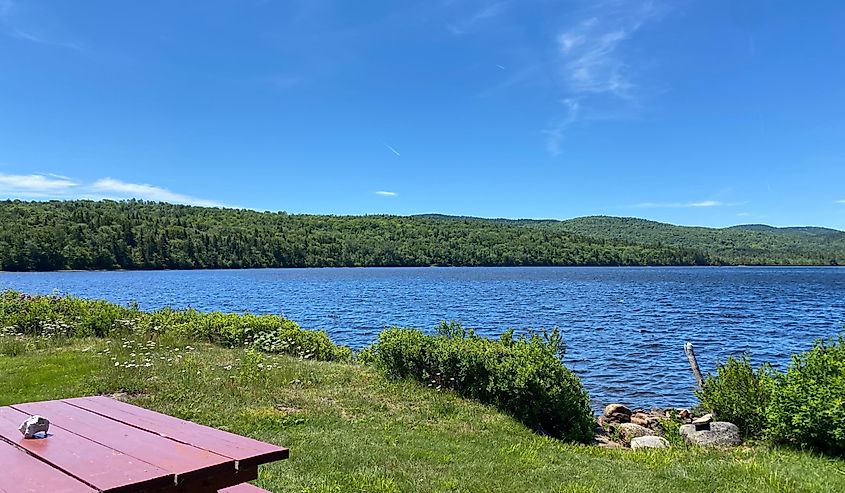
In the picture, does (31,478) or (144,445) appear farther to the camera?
(144,445)

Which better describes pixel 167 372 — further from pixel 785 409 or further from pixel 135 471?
pixel 785 409

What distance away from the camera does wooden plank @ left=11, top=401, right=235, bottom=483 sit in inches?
124

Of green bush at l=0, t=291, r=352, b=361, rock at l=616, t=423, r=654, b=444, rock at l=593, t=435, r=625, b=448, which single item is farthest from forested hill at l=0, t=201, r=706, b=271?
rock at l=593, t=435, r=625, b=448

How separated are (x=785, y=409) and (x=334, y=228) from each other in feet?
531

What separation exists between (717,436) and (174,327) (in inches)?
531

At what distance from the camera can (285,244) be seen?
142 m

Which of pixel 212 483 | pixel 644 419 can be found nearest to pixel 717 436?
pixel 644 419

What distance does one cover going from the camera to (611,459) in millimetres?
8109

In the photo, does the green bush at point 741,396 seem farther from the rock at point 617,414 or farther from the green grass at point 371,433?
the rock at point 617,414

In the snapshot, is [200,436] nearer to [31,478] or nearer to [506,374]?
[31,478]

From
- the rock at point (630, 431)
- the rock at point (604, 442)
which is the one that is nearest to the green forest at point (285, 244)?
the rock at point (630, 431)

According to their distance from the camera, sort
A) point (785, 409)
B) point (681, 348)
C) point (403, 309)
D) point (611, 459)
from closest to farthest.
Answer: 1. point (611, 459)
2. point (785, 409)
3. point (681, 348)
4. point (403, 309)

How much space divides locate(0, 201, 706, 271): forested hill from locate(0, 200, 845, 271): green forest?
26 cm

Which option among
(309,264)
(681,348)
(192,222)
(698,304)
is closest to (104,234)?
(192,222)
